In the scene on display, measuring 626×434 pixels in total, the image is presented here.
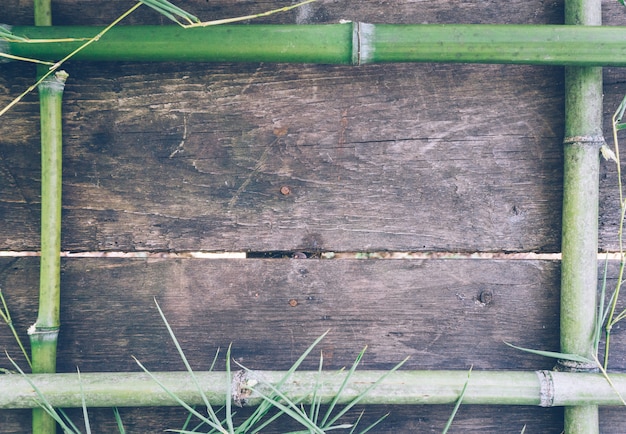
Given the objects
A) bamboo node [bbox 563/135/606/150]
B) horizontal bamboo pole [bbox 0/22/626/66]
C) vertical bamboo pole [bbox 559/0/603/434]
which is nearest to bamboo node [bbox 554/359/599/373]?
vertical bamboo pole [bbox 559/0/603/434]

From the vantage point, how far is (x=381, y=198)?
1245 millimetres

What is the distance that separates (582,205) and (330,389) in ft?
2.49

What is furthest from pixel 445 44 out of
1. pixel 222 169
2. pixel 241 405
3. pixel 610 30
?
pixel 241 405

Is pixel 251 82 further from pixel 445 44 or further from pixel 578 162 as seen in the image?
pixel 578 162

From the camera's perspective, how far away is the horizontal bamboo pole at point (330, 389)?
1107 millimetres

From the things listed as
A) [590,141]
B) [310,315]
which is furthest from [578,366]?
[310,315]

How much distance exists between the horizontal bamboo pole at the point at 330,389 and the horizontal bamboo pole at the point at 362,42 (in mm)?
761

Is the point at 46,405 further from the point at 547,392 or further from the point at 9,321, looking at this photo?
the point at 547,392

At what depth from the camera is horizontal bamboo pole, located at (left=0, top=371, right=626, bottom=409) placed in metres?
1.11

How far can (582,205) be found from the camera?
3.74 ft

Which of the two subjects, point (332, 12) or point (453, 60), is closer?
point (453, 60)

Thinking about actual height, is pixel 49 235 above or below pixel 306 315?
above

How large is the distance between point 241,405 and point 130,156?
70 centimetres

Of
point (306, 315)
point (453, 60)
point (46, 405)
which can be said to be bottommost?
point (46, 405)
